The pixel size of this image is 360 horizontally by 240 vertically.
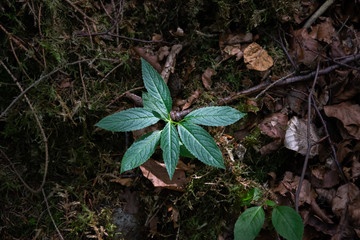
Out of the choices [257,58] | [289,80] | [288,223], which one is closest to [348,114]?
[289,80]

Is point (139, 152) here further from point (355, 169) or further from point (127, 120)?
point (355, 169)

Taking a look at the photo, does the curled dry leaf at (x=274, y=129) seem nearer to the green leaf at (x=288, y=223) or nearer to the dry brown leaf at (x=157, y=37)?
the green leaf at (x=288, y=223)

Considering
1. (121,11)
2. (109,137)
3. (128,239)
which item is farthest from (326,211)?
(121,11)

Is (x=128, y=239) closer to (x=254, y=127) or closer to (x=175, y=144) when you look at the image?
(x=175, y=144)

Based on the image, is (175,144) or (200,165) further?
(200,165)

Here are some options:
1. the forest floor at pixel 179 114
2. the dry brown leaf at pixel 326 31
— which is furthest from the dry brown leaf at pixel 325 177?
the dry brown leaf at pixel 326 31

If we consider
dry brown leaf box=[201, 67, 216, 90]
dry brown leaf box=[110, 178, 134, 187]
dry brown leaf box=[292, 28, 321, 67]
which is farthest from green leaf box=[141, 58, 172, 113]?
dry brown leaf box=[292, 28, 321, 67]
